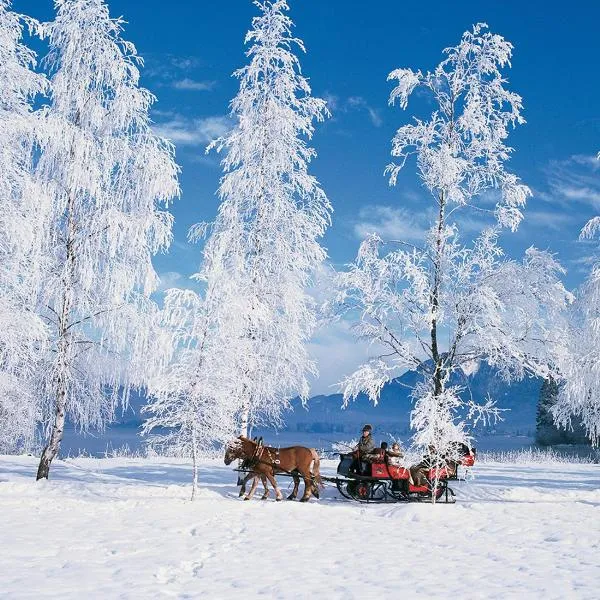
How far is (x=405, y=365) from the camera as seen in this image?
56.3 ft

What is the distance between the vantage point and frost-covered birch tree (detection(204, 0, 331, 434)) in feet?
65.9

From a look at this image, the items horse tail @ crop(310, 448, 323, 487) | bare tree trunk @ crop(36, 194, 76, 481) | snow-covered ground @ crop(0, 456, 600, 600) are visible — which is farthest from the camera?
bare tree trunk @ crop(36, 194, 76, 481)

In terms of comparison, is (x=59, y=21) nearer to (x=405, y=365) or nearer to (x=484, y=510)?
(x=405, y=365)

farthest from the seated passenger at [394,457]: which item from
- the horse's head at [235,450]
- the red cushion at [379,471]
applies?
the horse's head at [235,450]

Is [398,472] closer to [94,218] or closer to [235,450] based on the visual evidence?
[235,450]

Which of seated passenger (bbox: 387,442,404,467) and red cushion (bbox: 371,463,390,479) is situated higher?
seated passenger (bbox: 387,442,404,467)

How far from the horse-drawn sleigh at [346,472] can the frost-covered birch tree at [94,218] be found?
10.8 feet

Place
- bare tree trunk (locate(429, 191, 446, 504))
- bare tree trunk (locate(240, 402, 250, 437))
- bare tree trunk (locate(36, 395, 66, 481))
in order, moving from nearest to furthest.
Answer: bare tree trunk (locate(36, 395, 66, 481)) → bare tree trunk (locate(429, 191, 446, 504)) → bare tree trunk (locate(240, 402, 250, 437))

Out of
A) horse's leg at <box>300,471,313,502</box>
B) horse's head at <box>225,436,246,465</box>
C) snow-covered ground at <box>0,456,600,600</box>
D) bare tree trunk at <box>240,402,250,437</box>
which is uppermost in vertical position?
bare tree trunk at <box>240,402,250,437</box>

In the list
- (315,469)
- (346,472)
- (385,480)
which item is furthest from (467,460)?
(315,469)

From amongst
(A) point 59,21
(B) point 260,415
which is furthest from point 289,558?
(A) point 59,21

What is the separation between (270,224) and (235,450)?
8.00 metres

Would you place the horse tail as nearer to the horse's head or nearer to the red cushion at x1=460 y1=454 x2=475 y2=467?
the horse's head

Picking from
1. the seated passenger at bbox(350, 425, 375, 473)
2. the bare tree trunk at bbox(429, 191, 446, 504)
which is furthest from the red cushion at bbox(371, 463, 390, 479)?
the bare tree trunk at bbox(429, 191, 446, 504)
